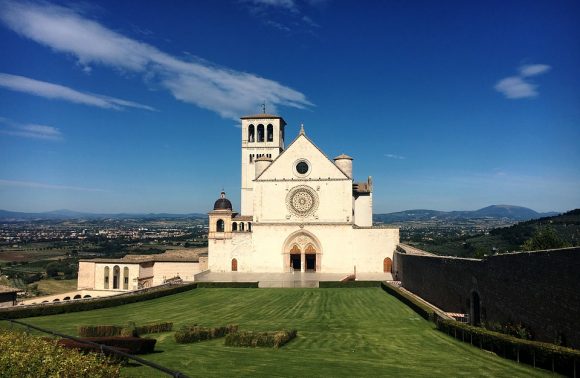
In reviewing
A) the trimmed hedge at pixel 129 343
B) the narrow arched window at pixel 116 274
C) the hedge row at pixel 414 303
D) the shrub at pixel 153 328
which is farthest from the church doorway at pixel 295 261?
the trimmed hedge at pixel 129 343

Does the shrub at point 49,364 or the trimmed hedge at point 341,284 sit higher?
the shrub at point 49,364

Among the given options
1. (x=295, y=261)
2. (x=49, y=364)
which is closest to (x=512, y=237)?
(x=295, y=261)

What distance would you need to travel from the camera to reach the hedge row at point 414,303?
24.8 meters

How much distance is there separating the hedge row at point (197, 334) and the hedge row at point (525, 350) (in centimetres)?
917

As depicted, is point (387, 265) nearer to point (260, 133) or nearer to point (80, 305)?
point (260, 133)

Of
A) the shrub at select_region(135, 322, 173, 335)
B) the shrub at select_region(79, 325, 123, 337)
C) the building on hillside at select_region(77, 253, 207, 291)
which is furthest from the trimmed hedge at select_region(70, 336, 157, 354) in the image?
the building on hillside at select_region(77, 253, 207, 291)

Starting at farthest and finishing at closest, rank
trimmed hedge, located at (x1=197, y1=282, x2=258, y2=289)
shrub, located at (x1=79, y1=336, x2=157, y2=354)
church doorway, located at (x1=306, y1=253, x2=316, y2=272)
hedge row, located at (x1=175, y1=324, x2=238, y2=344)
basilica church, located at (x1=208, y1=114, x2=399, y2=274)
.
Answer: church doorway, located at (x1=306, y1=253, x2=316, y2=272), basilica church, located at (x1=208, y1=114, x2=399, y2=274), trimmed hedge, located at (x1=197, y1=282, x2=258, y2=289), hedge row, located at (x1=175, y1=324, x2=238, y2=344), shrub, located at (x1=79, y1=336, x2=157, y2=354)

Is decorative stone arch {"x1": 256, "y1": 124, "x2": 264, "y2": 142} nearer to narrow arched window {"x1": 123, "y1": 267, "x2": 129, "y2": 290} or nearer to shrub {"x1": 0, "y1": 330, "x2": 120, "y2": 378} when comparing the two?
narrow arched window {"x1": 123, "y1": 267, "x2": 129, "y2": 290}

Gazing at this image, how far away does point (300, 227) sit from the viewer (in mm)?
51781

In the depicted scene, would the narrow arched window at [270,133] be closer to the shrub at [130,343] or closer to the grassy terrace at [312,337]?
the grassy terrace at [312,337]

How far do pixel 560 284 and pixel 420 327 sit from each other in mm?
8991

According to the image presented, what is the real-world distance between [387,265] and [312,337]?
3064cm

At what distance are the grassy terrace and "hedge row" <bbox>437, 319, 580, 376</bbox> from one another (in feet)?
1.17

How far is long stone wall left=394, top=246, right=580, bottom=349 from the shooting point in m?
14.7
